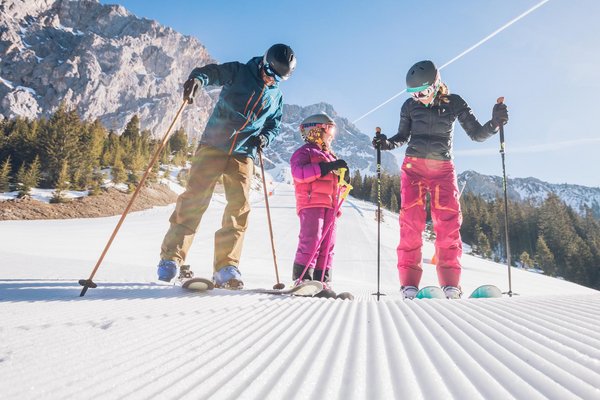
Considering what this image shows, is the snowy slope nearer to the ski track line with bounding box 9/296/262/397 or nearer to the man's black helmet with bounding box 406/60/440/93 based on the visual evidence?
the ski track line with bounding box 9/296/262/397

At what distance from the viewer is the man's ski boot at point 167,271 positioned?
2.68 metres

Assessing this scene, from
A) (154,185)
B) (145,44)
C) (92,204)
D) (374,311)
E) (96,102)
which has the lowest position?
(374,311)

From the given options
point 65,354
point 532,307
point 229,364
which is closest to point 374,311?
point 532,307

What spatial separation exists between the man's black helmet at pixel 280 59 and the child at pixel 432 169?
146 centimetres

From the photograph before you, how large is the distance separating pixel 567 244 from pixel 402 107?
204 ft

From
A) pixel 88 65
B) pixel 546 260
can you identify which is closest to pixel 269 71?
pixel 546 260

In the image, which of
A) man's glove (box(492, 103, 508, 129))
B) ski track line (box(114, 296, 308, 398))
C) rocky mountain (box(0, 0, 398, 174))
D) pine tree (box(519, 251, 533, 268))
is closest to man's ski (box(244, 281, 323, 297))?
ski track line (box(114, 296, 308, 398))

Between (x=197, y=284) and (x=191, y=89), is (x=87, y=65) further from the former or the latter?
(x=197, y=284)

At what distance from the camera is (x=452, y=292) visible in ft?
10.6

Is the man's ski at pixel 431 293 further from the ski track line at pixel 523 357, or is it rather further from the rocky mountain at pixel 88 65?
the rocky mountain at pixel 88 65

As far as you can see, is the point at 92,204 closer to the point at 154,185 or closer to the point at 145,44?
the point at 154,185

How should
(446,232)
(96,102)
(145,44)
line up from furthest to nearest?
(145,44) < (96,102) < (446,232)

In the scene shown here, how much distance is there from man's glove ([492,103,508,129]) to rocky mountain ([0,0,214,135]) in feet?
345

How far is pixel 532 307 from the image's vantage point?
6.08ft
